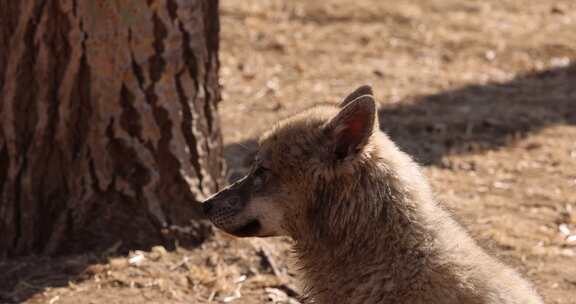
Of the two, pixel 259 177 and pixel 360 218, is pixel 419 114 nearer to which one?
pixel 259 177

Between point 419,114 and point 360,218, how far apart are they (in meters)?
5.68

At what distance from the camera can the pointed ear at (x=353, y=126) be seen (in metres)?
5.02

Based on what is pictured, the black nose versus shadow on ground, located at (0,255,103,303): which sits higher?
the black nose

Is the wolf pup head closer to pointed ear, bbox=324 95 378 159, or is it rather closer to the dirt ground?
pointed ear, bbox=324 95 378 159

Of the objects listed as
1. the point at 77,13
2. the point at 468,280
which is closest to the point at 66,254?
the point at 77,13

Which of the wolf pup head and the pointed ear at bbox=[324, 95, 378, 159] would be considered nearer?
the pointed ear at bbox=[324, 95, 378, 159]

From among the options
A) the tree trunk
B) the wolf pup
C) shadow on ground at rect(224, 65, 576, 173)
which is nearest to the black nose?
the wolf pup

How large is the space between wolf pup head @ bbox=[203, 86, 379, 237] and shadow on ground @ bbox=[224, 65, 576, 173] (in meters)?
3.33

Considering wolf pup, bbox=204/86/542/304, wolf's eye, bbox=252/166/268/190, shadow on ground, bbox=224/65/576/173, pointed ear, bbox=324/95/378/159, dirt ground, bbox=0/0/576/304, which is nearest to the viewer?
pointed ear, bbox=324/95/378/159

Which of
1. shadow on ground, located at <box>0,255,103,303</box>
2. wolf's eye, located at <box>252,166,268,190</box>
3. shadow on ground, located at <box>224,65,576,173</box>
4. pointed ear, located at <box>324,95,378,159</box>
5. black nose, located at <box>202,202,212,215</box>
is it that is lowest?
shadow on ground, located at <box>224,65,576,173</box>

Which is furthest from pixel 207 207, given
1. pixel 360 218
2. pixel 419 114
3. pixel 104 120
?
pixel 419 114

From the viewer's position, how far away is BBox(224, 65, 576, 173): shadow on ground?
983 cm

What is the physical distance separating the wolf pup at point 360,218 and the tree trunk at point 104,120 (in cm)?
150

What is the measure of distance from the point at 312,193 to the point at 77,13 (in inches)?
80.0
